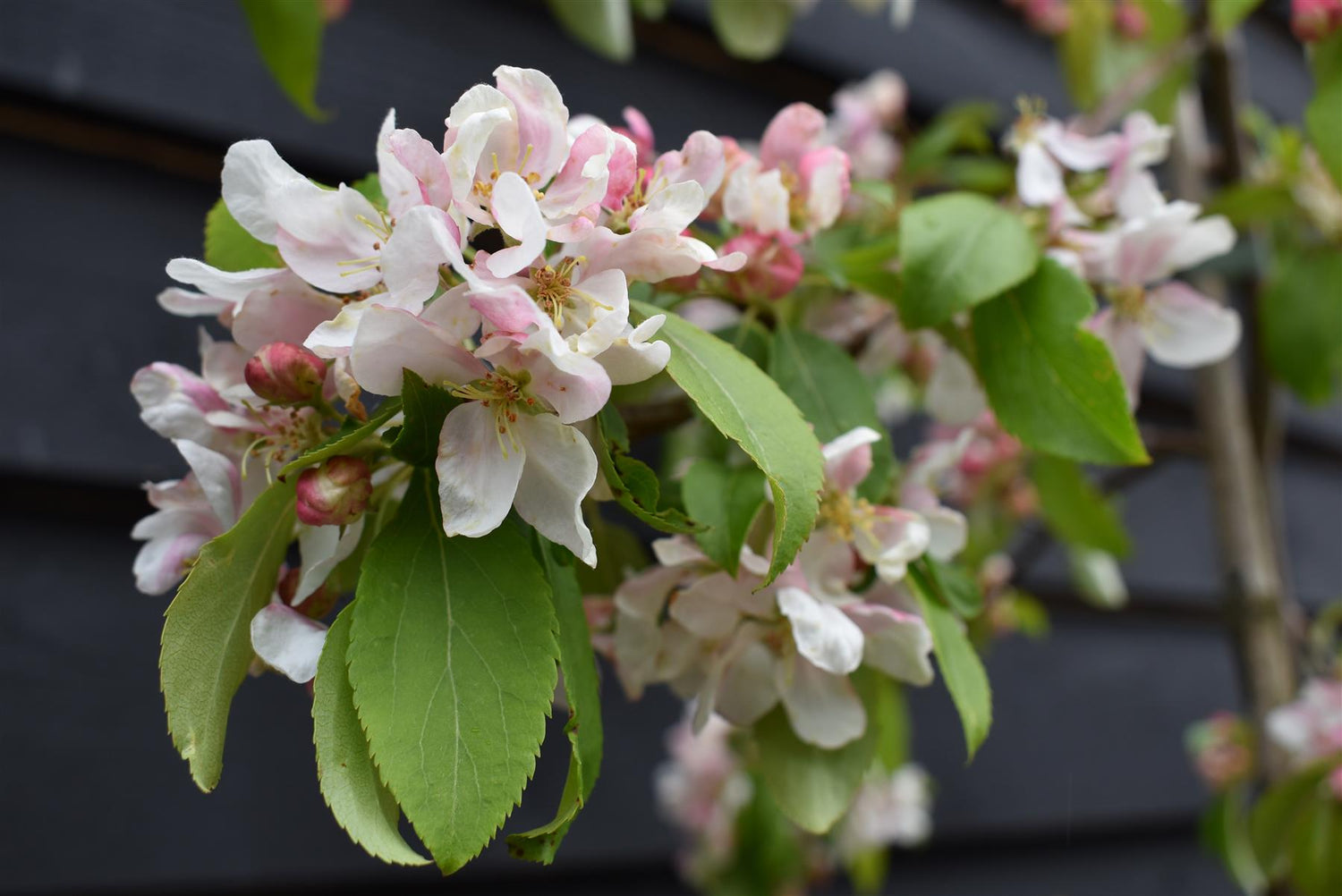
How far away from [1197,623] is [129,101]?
161 centimetres

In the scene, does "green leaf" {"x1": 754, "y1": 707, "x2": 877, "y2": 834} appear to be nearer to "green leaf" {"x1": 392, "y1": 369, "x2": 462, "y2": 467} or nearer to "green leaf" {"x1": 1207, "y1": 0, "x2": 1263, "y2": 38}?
"green leaf" {"x1": 392, "y1": 369, "x2": 462, "y2": 467}

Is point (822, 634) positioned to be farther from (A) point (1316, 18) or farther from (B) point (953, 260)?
(A) point (1316, 18)

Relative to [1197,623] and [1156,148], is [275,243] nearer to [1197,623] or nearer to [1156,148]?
[1156,148]

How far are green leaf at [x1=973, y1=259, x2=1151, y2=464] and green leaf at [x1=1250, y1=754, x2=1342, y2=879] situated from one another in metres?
0.52

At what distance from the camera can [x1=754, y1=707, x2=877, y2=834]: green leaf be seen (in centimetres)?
48

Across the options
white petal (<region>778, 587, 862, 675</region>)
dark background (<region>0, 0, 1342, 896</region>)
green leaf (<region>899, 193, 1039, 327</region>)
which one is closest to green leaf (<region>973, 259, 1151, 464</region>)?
green leaf (<region>899, 193, 1039, 327</region>)

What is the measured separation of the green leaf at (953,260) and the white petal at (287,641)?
303mm

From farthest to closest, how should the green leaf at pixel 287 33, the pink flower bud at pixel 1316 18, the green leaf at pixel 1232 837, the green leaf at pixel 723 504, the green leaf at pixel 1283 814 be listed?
the green leaf at pixel 1232 837
the green leaf at pixel 1283 814
the pink flower bud at pixel 1316 18
the green leaf at pixel 287 33
the green leaf at pixel 723 504

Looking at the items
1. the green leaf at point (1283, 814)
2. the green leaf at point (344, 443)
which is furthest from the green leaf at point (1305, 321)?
the green leaf at point (344, 443)

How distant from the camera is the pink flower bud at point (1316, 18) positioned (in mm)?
734

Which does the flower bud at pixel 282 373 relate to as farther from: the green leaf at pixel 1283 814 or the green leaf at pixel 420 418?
the green leaf at pixel 1283 814

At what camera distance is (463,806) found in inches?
12.2

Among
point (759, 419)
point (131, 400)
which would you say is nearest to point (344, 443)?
point (759, 419)

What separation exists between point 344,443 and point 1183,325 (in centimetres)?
52
